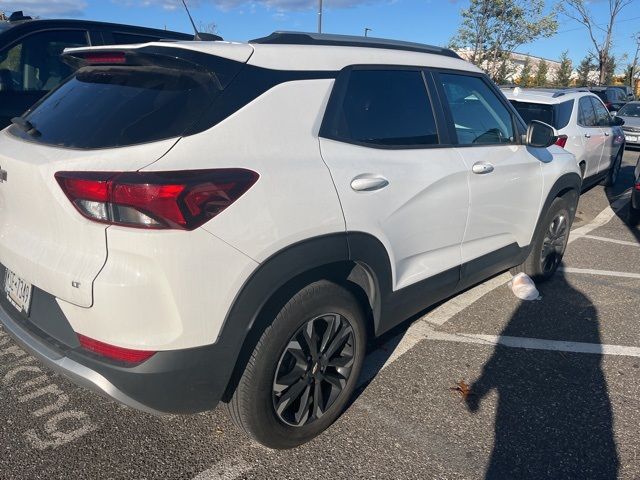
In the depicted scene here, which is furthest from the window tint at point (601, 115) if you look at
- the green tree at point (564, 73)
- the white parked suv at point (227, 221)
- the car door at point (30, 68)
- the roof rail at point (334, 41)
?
the green tree at point (564, 73)

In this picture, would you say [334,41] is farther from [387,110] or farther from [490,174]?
[490,174]

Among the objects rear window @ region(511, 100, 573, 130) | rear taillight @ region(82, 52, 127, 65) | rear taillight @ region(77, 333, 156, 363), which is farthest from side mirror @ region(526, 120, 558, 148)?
rear window @ region(511, 100, 573, 130)

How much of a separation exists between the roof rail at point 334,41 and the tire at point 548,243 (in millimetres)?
1801

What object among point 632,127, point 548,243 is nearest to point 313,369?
point 548,243

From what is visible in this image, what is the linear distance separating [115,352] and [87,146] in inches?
31.2

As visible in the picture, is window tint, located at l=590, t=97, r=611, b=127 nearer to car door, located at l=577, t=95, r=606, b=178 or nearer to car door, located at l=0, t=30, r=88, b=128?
car door, located at l=577, t=95, r=606, b=178

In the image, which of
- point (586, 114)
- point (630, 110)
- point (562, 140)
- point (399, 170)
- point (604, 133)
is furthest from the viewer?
point (630, 110)

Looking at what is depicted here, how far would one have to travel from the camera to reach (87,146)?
210 centimetres

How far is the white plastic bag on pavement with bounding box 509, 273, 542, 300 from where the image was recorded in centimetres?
→ 440

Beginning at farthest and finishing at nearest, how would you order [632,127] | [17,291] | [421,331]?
[632,127]
[421,331]
[17,291]

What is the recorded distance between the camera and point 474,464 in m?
2.46

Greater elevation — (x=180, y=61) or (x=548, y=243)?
(x=180, y=61)

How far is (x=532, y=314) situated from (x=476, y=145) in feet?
4.90

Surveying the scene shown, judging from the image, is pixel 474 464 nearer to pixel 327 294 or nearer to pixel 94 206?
pixel 327 294
